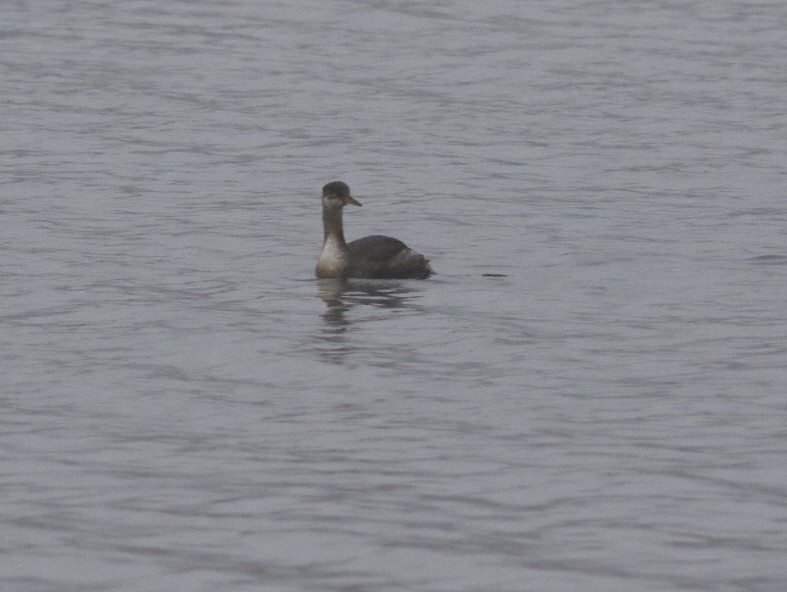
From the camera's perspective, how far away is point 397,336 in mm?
18203

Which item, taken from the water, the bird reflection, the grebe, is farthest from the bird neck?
the water

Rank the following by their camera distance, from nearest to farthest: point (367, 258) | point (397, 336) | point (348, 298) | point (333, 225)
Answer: point (397, 336), point (348, 298), point (367, 258), point (333, 225)

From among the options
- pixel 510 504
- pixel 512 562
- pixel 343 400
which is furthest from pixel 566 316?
pixel 512 562

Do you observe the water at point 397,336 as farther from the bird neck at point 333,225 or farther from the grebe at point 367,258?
the bird neck at point 333,225

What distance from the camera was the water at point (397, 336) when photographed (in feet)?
39.0

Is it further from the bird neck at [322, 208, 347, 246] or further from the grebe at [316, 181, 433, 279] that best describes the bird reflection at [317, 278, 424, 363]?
the bird neck at [322, 208, 347, 246]

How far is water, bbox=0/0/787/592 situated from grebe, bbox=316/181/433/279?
0.19 m

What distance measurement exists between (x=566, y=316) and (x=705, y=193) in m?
9.30

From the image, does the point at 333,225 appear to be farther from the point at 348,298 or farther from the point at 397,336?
the point at 397,336

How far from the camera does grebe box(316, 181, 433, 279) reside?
837 inches

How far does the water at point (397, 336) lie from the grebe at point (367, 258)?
19cm

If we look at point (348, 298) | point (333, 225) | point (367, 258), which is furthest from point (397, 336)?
point (333, 225)

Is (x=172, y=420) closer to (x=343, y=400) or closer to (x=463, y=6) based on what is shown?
(x=343, y=400)

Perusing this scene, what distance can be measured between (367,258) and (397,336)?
326 centimetres
